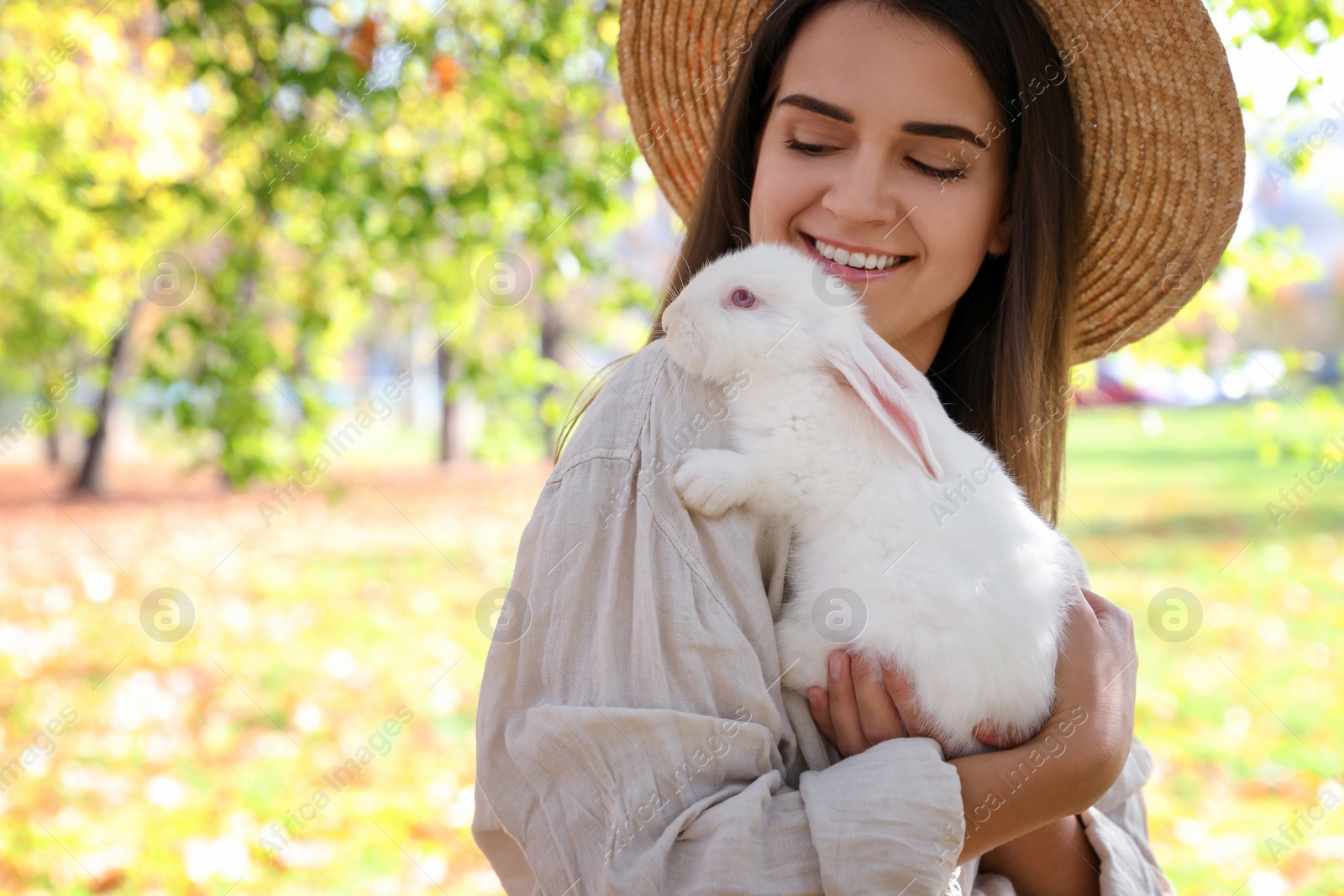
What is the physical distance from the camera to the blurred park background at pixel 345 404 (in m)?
3.77

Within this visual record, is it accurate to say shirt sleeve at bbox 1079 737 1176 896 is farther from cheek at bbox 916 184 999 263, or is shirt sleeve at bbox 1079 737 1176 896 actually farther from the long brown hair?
cheek at bbox 916 184 999 263

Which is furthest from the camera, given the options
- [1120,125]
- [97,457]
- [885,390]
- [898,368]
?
[97,457]

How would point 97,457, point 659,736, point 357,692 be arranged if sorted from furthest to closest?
point 97,457
point 357,692
point 659,736

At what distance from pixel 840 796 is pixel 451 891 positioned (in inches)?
120

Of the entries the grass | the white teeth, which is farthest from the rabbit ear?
the grass

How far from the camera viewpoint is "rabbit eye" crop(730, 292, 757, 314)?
5.56 ft

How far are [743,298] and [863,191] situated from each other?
0.98ft

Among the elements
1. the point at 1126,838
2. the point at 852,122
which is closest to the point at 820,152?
the point at 852,122

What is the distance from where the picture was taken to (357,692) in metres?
5.70

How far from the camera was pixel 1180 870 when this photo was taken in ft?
12.5

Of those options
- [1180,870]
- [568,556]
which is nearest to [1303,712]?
[1180,870]

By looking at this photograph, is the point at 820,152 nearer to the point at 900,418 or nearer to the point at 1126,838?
the point at 900,418

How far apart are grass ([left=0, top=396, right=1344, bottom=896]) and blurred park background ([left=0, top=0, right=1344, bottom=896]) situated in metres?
0.03

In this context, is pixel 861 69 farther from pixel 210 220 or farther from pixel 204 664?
pixel 204 664
